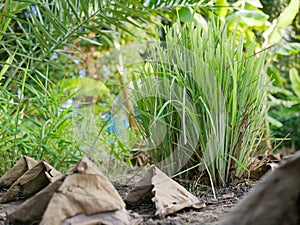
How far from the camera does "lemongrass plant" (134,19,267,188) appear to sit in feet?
3.48

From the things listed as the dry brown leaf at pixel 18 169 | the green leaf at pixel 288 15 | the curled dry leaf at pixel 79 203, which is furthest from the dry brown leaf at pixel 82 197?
the green leaf at pixel 288 15

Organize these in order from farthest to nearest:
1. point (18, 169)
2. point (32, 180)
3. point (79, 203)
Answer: point (18, 169)
point (32, 180)
point (79, 203)

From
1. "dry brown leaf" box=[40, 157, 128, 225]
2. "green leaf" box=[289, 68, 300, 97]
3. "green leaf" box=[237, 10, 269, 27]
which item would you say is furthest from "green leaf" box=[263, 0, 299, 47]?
"dry brown leaf" box=[40, 157, 128, 225]

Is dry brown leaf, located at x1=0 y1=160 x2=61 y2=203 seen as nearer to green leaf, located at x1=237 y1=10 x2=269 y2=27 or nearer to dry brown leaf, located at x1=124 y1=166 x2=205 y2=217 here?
dry brown leaf, located at x1=124 y1=166 x2=205 y2=217

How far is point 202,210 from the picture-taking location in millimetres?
851

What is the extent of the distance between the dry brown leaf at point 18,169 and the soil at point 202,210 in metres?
0.11

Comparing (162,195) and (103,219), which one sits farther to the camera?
(162,195)

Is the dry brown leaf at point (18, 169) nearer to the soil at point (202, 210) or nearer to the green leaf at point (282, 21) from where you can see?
the soil at point (202, 210)

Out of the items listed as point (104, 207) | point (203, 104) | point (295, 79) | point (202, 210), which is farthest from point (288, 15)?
point (104, 207)

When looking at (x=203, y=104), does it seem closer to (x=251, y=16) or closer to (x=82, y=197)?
(x=82, y=197)

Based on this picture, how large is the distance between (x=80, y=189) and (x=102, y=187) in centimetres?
4

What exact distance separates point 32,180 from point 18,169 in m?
0.13

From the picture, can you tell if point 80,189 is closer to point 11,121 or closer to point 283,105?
point 11,121

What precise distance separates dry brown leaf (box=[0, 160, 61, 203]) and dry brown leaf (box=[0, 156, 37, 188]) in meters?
0.09
